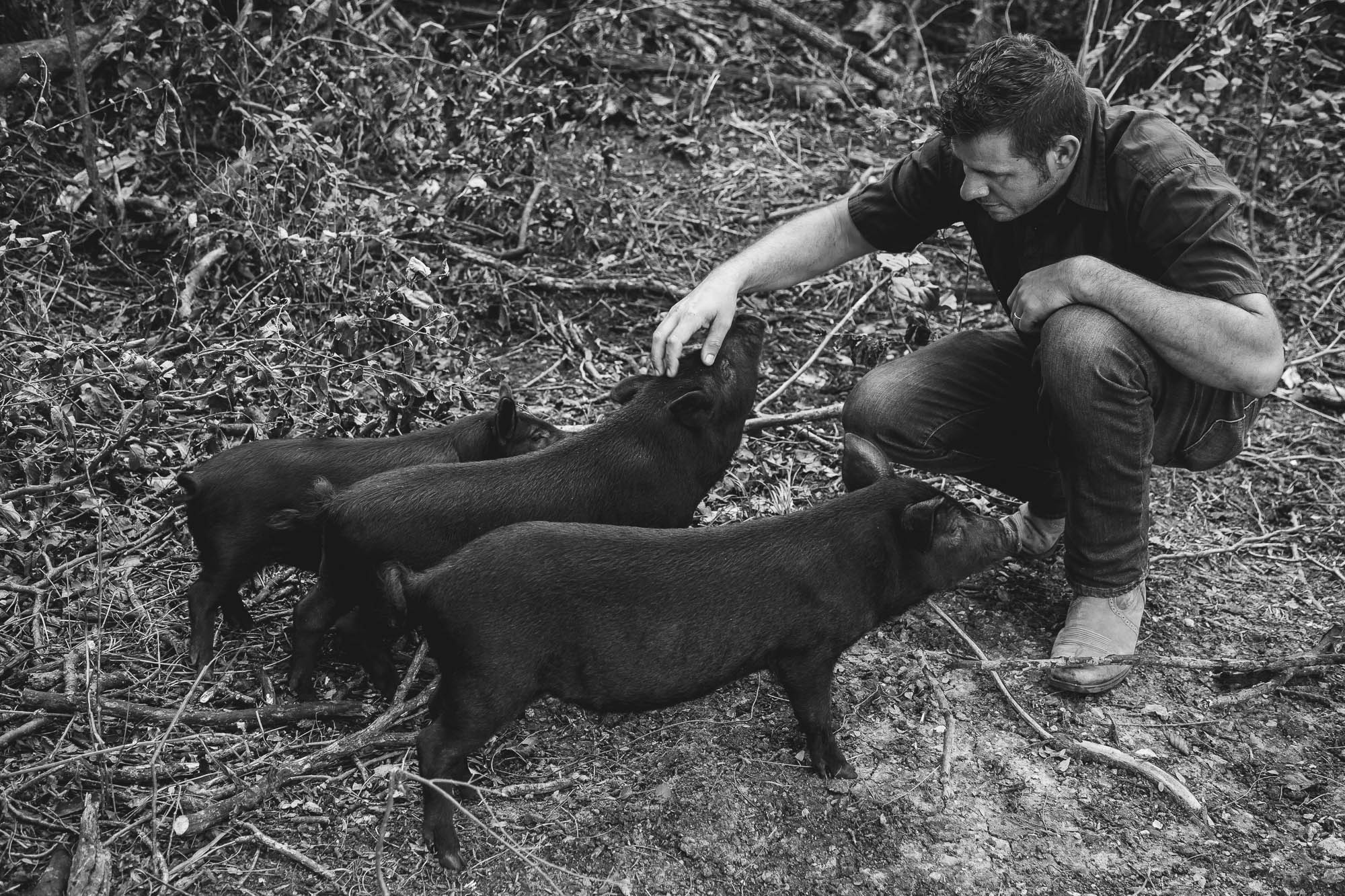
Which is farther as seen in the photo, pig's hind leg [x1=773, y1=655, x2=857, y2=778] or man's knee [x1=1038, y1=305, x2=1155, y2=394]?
man's knee [x1=1038, y1=305, x2=1155, y2=394]

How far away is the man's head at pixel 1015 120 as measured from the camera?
389cm

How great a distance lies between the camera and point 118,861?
10.9 ft

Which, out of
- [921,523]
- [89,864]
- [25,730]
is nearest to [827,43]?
[921,523]

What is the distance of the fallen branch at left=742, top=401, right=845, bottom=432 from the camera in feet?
18.0

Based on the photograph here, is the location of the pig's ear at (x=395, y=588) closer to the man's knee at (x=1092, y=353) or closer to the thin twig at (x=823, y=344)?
the man's knee at (x=1092, y=353)

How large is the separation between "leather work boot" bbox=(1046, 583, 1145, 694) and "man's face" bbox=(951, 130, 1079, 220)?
4.71 ft

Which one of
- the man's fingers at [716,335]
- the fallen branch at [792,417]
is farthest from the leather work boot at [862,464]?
the fallen branch at [792,417]

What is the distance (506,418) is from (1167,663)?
2.54m

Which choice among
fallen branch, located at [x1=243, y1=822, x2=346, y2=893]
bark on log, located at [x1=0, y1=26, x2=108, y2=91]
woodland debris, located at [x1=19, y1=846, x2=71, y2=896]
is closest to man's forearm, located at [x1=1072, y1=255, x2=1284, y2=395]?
fallen branch, located at [x1=243, y1=822, x2=346, y2=893]

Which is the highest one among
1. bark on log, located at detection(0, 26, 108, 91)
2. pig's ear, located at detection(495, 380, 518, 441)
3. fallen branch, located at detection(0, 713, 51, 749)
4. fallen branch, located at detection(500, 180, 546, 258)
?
bark on log, located at detection(0, 26, 108, 91)

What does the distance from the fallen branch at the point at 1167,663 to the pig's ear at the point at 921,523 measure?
623 mm

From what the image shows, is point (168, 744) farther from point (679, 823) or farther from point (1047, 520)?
point (1047, 520)

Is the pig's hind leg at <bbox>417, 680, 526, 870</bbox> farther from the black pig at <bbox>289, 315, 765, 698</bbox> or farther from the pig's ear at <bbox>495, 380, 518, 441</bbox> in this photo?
the pig's ear at <bbox>495, 380, 518, 441</bbox>

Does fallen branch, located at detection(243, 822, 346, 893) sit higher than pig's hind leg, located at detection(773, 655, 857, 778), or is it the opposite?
pig's hind leg, located at detection(773, 655, 857, 778)
